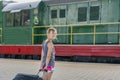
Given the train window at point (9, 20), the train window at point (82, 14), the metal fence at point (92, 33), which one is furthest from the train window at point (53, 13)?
the train window at point (9, 20)

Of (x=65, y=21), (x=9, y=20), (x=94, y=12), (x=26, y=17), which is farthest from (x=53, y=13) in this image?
(x=9, y=20)

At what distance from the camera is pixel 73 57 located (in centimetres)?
1520

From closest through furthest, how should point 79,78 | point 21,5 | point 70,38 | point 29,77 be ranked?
point 29,77, point 79,78, point 70,38, point 21,5

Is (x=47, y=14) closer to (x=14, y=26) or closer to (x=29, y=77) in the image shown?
(x=14, y=26)

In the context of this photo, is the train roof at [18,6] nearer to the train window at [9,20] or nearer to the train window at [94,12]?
the train window at [9,20]

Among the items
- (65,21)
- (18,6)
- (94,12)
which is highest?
(18,6)

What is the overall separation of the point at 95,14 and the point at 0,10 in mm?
6429

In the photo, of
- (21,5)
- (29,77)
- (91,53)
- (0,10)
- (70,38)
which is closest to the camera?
(29,77)

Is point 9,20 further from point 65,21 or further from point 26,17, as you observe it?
point 65,21

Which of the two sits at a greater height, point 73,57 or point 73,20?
point 73,20

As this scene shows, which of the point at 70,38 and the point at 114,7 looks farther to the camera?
the point at 70,38

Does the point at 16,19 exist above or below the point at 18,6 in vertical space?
below

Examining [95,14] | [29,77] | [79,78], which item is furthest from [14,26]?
[29,77]

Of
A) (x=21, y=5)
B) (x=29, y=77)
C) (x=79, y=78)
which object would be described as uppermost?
(x=21, y=5)
